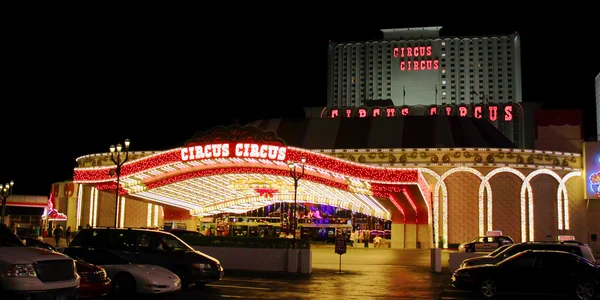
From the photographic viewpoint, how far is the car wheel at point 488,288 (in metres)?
17.3

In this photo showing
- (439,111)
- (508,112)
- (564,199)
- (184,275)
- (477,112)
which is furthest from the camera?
(508,112)

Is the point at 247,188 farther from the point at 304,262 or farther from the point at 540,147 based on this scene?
the point at 540,147

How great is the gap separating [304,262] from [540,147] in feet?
111

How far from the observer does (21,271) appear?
38.8ft

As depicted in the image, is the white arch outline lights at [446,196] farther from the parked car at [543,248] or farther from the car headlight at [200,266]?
the car headlight at [200,266]

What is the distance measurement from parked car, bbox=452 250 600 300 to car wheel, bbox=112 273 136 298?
8814 millimetres

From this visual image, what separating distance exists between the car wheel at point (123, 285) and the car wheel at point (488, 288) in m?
9.14

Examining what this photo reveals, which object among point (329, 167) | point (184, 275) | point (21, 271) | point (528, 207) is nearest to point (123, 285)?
point (184, 275)

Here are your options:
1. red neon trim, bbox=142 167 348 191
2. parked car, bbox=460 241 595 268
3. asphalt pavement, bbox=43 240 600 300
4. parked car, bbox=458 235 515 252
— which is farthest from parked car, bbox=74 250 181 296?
parked car, bbox=458 235 515 252

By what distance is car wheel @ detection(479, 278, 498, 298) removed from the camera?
17.3 meters

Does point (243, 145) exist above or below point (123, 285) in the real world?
above

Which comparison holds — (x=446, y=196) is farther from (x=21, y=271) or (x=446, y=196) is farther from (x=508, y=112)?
(x=508, y=112)

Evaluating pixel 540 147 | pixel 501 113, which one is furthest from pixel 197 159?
pixel 501 113

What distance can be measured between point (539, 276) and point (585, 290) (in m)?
1.17
